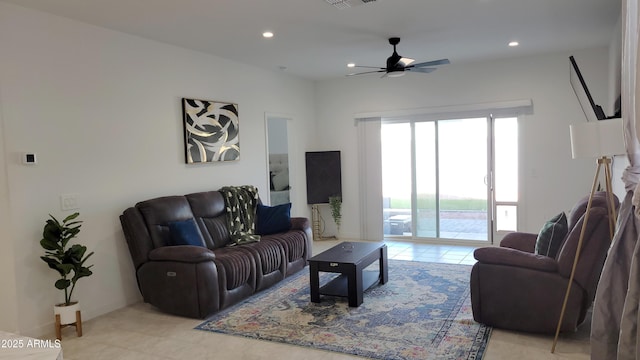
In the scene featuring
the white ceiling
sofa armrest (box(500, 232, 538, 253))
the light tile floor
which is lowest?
the light tile floor

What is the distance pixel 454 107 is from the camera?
6523mm

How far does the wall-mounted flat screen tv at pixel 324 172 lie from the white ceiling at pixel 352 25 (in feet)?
6.21

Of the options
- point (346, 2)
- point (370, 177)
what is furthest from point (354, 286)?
point (370, 177)

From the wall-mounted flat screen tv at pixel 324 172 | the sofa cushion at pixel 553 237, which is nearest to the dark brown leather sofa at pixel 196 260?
the wall-mounted flat screen tv at pixel 324 172

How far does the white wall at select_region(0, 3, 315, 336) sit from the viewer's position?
351cm

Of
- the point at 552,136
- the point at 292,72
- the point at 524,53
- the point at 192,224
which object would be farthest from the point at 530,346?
the point at 292,72

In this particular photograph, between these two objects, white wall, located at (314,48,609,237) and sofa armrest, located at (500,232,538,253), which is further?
white wall, located at (314,48,609,237)

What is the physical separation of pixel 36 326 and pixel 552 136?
6298 mm

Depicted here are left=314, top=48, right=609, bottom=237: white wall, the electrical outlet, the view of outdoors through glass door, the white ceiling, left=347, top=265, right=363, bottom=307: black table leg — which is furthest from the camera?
the view of outdoors through glass door

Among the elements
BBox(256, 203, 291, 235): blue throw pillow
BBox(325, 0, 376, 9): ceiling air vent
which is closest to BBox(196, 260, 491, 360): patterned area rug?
BBox(256, 203, 291, 235): blue throw pillow

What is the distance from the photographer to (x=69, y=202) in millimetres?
3879

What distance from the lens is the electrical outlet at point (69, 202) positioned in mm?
3830

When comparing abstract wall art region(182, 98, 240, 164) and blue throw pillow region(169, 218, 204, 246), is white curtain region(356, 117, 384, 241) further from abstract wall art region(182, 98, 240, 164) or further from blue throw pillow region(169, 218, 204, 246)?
blue throw pillow region(169, 218, 204, 246)

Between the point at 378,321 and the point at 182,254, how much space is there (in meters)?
1.79
